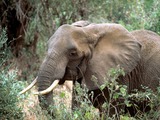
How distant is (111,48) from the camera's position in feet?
25.5

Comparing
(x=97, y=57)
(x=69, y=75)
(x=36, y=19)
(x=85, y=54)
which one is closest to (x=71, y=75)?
(x=69, y=75)

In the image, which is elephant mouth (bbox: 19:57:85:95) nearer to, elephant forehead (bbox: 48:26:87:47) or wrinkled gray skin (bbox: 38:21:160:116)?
wrinkled gray skin (bbox: 38:21:160:116)

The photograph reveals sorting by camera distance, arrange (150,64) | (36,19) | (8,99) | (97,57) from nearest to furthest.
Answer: (8,99)
(97,57)
(150,64)
(36,19)

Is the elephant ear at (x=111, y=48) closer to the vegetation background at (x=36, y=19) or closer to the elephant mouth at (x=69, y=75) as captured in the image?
the elephant mouth at (x=69, y=75)

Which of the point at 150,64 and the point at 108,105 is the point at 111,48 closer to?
the point at 150,64

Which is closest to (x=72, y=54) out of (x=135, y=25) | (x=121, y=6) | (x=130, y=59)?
(x=130, y=59)

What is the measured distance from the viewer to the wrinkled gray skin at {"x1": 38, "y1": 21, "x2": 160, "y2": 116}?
7168 millimetres

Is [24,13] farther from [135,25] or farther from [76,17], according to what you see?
[135,25]

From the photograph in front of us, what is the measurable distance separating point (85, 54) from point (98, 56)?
0.27 m

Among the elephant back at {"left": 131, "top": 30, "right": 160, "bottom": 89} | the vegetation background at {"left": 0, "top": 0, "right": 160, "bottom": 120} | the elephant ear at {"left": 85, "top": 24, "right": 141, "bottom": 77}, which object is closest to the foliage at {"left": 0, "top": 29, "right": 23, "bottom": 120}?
the elephant ear at {"left": 85, "top": 24, "right": 141, "bottom": 77}

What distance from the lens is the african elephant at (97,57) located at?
281 inches

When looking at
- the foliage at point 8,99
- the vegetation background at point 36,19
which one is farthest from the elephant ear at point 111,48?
the vegetation background at point 36,19

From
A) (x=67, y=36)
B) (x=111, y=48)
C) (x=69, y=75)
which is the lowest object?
(x=69, y=75)

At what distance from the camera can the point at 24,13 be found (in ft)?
41.6
